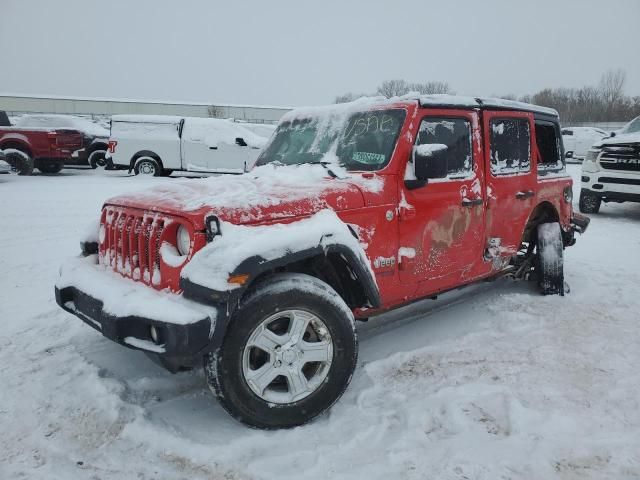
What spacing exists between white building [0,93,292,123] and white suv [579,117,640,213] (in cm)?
3163

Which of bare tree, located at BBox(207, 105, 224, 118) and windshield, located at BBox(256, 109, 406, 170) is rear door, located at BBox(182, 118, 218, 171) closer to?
windshield, located at BBox(256, 109, 406, 170)

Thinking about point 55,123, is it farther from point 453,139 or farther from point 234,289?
point 234,289

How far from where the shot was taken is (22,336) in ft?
12.1

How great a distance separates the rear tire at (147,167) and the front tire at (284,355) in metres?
11.8

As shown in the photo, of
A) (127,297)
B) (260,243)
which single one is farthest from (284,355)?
(127,297)

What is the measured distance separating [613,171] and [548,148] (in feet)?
15.8

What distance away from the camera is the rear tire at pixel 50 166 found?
1352 cm

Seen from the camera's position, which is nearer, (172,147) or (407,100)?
(407,100)

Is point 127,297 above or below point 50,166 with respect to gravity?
below

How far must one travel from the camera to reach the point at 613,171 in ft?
28.6

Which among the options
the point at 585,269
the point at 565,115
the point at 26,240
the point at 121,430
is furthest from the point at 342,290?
the point at 565,115

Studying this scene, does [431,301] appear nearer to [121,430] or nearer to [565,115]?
[121,430]

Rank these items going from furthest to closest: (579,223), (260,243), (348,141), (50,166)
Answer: (50,166)
(579,223)
(348,141)
(260,243)

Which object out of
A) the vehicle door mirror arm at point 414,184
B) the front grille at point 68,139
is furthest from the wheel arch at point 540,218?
the front grille at point 68,139
